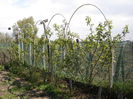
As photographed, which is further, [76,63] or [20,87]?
[20,87]

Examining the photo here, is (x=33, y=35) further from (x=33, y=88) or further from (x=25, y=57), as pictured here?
(x=25, y=57)

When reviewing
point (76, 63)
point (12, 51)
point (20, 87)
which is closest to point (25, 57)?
point (12, 51)

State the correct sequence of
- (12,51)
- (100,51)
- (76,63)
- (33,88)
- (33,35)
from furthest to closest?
(12,51), (33,35), (33,88), (76,63), (100,51)

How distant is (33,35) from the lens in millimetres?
9664

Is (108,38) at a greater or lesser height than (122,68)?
greater

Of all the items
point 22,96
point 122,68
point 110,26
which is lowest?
point 22,96

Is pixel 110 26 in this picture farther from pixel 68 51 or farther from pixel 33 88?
pixel 33 88

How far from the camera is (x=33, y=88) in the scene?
7.77 metres

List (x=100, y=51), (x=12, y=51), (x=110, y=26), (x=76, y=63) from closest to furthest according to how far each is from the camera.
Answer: (x=110, y=26) → (x=100, y=51) → (x=76, y=63) → (x=12, y=51)

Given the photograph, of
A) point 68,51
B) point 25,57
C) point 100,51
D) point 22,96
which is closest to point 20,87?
point 22,96

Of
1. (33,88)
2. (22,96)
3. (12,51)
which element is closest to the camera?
(22,96)

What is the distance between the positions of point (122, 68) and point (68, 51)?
1.73m

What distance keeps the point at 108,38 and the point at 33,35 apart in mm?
5040

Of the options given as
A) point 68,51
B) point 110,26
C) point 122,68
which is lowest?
point 122,68
